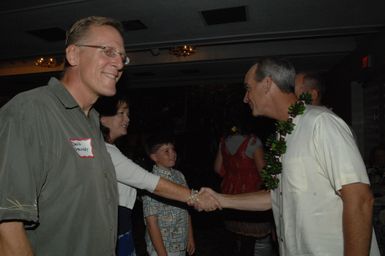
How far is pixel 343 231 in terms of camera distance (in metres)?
1.80

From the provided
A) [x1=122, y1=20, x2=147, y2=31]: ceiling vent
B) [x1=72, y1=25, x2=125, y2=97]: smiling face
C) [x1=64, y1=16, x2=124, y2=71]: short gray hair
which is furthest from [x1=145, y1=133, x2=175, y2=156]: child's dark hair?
[x1=122, y1=20, x2=147, y2=31]: ceiling vent

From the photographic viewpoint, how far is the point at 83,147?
158 cm

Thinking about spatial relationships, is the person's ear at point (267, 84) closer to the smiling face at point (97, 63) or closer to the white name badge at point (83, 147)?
the smiling face at point (97, 63)

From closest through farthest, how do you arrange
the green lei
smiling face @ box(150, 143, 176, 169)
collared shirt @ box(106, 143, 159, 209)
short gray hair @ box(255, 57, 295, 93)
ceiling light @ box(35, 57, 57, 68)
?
1. the green lei
2. short gray hair @ box(255, 57, 295, 93)
3. collared shirt @ box(106, 143, 159, 209)
4. smiling face @ box(150, 143, 176, 169)
5. ceiling light @ box(35, 57, 57, 68)

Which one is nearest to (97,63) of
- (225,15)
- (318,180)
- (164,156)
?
(318,180)

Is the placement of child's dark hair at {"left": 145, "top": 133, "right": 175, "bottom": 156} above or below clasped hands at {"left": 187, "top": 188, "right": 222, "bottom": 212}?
above

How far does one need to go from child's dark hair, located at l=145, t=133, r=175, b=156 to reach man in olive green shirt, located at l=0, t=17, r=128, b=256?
1.44 metres

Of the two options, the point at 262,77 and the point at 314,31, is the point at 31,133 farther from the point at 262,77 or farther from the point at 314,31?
the point at 314,31

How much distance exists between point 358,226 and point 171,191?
1.60 meters

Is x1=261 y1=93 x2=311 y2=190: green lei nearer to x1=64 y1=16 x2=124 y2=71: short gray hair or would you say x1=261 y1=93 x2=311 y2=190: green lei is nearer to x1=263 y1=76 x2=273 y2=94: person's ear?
x1=263 y1=76 x2=273 y2=94: person's ear

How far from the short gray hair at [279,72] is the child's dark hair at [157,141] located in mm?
1345

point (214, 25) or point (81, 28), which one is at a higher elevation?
point (214, 25)

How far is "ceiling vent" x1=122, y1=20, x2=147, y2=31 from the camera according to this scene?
19.8 feet

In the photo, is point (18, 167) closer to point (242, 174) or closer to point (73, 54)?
point (73, 54)
